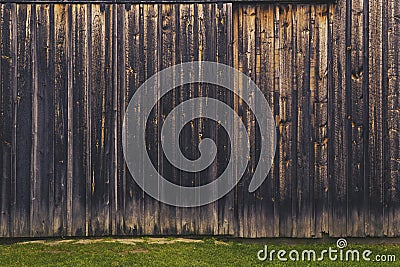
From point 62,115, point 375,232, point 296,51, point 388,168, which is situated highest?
point 296,51

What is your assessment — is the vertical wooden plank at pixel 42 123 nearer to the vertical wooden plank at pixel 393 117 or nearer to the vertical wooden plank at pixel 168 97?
the vertical wooden plank at pixel 168 97

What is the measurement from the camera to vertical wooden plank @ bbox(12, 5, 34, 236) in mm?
8711

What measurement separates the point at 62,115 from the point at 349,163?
13.8 feet

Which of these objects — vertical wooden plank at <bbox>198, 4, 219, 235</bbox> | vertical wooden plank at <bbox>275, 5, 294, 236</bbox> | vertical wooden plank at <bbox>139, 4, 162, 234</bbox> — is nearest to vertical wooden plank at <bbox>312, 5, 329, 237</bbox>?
vertical wooden plank at <bbox>275, 5, 294, 236</bbox>

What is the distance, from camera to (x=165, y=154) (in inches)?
346

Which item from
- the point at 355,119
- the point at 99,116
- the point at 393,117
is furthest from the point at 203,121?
the point at 393,117

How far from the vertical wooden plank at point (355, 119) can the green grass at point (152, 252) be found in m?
0.44

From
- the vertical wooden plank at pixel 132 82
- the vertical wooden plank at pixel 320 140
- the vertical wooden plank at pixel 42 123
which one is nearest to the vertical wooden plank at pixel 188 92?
the vertical wooden plank at pixel 132 82

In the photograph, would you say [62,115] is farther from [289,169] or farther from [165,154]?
[289,169]

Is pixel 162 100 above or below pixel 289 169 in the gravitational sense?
above

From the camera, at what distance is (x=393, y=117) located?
8.88m

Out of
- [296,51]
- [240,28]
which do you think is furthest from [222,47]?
[296,51]

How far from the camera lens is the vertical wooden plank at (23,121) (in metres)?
8.71

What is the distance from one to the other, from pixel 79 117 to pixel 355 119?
399 centimetres
